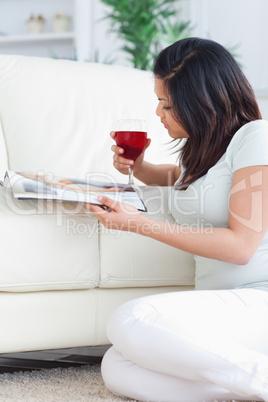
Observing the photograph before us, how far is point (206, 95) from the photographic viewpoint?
1240 millimetres

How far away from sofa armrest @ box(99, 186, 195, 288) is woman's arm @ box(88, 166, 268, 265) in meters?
0.22

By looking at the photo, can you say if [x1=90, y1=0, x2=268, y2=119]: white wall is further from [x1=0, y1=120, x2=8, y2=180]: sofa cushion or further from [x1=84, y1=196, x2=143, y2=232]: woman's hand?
[x1=84, y1=196, x2=143, y2=232]: woman's hand

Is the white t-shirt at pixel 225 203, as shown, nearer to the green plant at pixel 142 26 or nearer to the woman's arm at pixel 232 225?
the woman's arm at pixel 232 225

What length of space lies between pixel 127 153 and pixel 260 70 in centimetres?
247

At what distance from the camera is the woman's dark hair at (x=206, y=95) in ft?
4.09

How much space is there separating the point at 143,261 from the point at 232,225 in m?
0.33

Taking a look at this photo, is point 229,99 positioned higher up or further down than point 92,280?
higher up

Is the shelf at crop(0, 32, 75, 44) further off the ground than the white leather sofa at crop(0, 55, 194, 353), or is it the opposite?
the shelf at crop(0, 32, 75, 44)

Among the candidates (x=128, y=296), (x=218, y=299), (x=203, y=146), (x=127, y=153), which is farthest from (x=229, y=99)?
(x=128, y=296)

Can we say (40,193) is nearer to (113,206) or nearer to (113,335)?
(113,206)

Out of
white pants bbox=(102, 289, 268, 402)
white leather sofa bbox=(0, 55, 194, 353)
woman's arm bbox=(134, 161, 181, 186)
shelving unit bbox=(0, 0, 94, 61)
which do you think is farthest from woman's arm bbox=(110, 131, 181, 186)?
shelving unit bbox=(0, 0, 94, 61)

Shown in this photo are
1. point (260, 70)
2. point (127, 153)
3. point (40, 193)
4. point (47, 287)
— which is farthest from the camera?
point (260, 70)

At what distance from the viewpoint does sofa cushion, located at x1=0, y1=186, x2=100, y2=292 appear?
4.19 ft

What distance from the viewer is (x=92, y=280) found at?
135 centimetres
